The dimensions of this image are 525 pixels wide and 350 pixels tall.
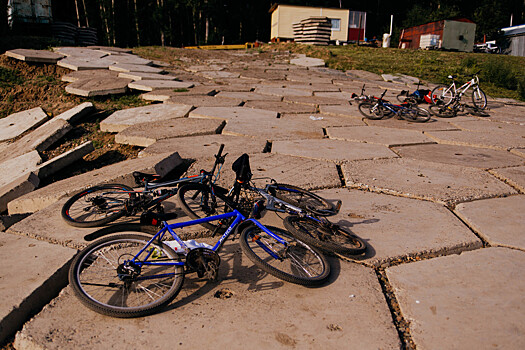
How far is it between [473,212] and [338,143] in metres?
1.74

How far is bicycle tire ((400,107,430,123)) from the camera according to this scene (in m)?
5.35

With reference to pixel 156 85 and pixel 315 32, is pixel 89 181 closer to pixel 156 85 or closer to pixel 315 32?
pixel 156 85

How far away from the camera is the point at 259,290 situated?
1.69 m

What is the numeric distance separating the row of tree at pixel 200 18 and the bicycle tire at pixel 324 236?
60.1 feet

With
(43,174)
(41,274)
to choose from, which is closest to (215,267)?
(41,274)

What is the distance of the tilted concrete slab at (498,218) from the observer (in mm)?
2129

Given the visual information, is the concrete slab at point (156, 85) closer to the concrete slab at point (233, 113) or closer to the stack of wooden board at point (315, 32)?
the concrete slab at point (233, 113)

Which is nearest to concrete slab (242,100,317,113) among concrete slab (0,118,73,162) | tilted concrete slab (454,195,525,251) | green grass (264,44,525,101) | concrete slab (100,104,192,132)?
concrete slab (100,104,192,132)

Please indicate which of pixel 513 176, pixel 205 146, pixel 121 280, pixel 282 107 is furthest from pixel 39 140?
pixel 513 176

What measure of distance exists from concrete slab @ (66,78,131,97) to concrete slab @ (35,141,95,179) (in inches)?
91.2

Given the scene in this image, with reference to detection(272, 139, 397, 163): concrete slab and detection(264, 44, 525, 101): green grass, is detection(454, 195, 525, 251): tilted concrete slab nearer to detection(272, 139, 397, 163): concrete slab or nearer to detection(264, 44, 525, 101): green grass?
detection(272, 139, 397, 163): concrete slab

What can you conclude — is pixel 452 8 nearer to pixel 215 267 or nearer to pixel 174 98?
pixel 174 98

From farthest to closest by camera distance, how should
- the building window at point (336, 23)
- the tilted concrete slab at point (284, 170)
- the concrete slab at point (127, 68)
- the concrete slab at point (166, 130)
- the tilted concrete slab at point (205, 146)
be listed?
the building window at point (336, 23), the concrete slab at point (127, 68), the concrete slab at point (166, 130), the tilted concrete slab at point (205, 146), the tilted concrete slab at point (284, 170)

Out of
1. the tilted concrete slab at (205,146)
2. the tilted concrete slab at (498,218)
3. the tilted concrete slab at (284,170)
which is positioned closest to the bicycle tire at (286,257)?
the tilted concrete slab at (284,170)
